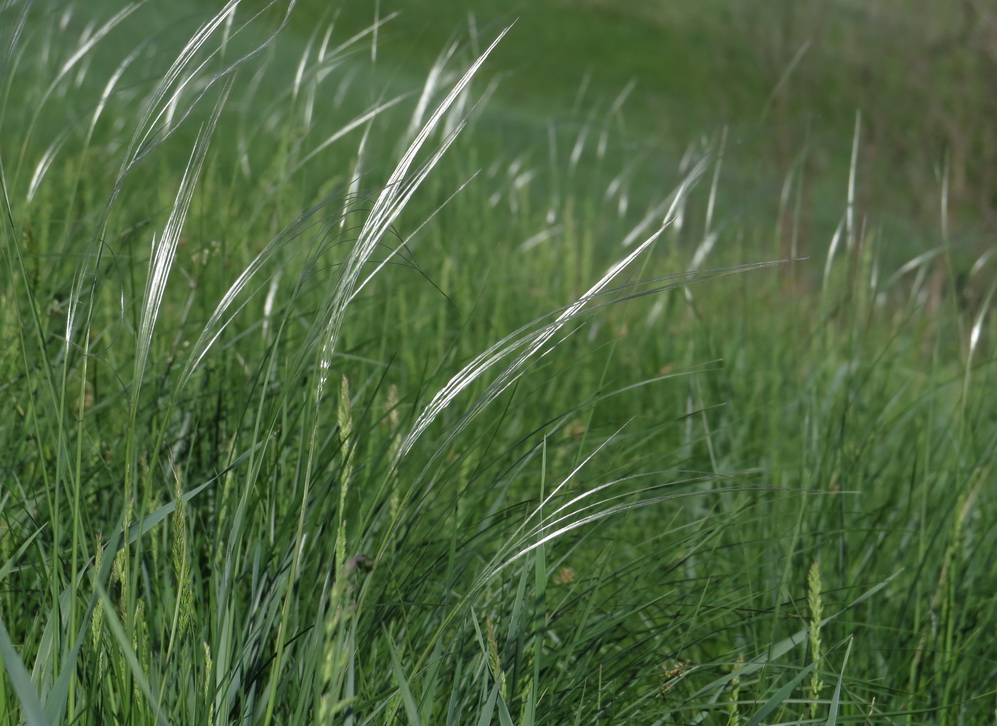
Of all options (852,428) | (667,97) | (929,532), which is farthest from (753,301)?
(667,97)

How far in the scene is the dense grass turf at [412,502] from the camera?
83cm

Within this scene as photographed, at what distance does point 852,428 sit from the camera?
165cm

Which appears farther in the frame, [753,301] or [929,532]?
[753,301]

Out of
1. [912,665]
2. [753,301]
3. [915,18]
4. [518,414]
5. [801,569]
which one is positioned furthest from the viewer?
[915,18]

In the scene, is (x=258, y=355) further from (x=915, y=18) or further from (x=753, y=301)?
(x=915, y=18)

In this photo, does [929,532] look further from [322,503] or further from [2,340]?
[2,340]

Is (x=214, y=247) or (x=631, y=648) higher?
(x=214, y=247)

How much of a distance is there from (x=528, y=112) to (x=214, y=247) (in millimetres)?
17883

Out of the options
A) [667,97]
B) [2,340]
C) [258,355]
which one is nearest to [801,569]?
[258,355]

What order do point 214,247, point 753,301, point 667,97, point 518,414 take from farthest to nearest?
1. point 667,97
2. point 753,301
3. point 518,414
4. point 214,247

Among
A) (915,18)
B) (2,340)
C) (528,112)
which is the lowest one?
(528,112)

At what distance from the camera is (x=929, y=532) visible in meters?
1.45

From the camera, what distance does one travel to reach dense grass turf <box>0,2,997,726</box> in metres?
0.83

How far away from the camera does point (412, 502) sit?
1198 mm
